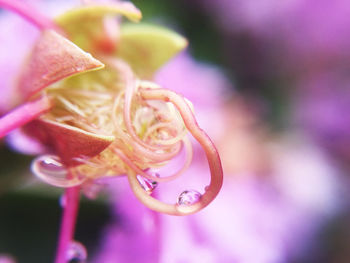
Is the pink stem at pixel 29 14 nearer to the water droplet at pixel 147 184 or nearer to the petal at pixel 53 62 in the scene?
the petal at pixel 53 62

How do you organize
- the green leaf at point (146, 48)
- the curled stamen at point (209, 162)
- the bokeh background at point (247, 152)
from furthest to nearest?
the bokeh background at point (247, 152) < the green leaf at point (146, 48) < the curled stamen at point (209, 162)

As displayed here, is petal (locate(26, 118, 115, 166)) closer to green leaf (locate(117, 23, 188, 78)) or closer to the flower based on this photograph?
the flower

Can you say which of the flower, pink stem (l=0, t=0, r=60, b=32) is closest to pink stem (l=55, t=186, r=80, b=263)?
the flower

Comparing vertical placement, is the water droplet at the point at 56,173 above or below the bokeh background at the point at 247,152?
below

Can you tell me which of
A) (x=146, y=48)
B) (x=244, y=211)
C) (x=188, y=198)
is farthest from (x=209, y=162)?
(x=244, y=211)

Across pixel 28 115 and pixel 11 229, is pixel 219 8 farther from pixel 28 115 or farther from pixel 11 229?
pixel 28 115

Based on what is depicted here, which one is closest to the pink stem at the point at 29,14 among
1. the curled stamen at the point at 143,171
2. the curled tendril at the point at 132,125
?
the curled tendril at the point at 132,125

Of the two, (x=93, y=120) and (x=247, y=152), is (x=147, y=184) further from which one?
(x=247, y=152)
